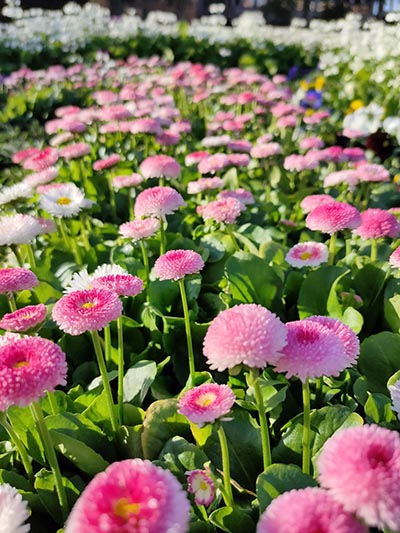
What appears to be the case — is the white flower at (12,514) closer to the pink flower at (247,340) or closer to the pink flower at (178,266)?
the pink flower at (247,340)

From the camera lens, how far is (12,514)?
580mm

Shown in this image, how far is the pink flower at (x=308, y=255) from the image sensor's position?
1417 mm

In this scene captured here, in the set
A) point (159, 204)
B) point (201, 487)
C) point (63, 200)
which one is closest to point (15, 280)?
point (159, 204)

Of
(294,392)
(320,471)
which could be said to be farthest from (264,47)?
(320,471)

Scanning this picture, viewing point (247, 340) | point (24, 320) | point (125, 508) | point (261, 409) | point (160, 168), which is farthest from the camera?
point (160, 168)

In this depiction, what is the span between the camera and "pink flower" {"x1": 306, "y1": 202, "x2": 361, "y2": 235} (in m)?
1.36

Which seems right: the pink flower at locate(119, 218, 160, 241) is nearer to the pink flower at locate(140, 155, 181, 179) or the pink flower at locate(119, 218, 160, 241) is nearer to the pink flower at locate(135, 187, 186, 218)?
the pink flower at locate(135, 187, 186, 218)

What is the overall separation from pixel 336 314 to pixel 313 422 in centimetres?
43

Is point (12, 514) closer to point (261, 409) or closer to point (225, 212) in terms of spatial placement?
point (261, 409)

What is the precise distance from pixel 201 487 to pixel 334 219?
74cm

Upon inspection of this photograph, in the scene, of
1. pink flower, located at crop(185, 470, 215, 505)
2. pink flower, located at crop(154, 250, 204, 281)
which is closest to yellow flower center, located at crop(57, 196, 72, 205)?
pink flower, located at crop(154, 250, 204, 281)

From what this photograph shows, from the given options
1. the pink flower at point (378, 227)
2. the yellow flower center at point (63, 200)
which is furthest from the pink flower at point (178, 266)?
the yellow flower center at point (63, 200)

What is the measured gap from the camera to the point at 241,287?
1.43m

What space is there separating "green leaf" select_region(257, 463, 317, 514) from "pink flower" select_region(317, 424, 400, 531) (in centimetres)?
27
